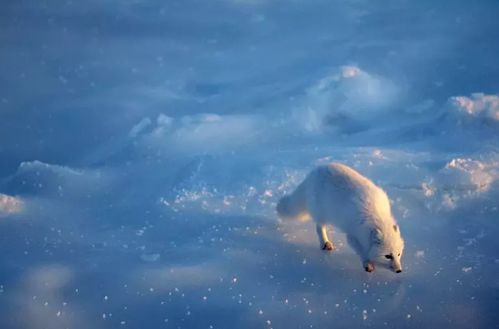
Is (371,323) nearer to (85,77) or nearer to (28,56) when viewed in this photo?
(85,77)

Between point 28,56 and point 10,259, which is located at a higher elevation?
point 28,56

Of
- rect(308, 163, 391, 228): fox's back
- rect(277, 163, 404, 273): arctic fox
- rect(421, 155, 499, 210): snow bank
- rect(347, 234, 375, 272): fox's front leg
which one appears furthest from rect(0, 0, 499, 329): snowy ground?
rect(308, 163, 391, 228): fox's back

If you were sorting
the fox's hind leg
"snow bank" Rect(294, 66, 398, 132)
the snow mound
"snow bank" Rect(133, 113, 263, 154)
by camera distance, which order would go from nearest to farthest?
the fox's hind leg < the snow mound < "snow bank" Rect(133, 113, 263, 154) < "snow bank" Rect(294, 66, 398, 132)

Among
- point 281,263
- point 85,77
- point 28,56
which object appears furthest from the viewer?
point 28,56

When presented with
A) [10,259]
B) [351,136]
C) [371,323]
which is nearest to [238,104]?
[351,136]

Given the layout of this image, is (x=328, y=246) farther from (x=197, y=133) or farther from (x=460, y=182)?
(x=197, y=133)

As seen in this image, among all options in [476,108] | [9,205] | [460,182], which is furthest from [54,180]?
[476,108]

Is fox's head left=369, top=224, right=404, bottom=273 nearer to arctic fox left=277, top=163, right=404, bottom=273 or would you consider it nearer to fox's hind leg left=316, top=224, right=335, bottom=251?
arctic fox left=277, top=163, right=404, bottom=273
